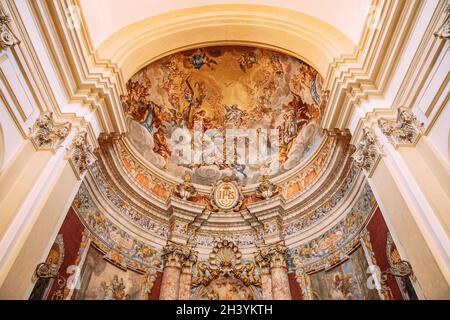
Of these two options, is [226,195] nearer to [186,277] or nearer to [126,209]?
[186,277]

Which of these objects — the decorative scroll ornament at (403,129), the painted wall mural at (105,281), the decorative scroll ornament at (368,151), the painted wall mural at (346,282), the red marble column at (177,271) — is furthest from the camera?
the red marble column at (177,271)

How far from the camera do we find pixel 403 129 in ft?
16.4

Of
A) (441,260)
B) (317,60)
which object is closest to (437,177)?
(441,260)

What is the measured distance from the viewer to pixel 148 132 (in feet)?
33.6

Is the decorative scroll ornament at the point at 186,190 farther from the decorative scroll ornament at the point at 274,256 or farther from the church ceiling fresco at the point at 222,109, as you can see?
the decorative scroll ornament at the point at 274,256

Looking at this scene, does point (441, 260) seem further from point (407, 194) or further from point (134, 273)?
point (134, 273)

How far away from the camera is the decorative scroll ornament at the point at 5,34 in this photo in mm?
4137

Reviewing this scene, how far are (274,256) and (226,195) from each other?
9.63 feet

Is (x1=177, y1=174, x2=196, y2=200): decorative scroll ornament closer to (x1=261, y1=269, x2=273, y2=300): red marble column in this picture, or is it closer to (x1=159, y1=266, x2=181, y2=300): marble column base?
(x1=159, y1=266, x2=181, y2=300): marble column base

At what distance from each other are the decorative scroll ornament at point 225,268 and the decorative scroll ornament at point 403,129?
547 cm

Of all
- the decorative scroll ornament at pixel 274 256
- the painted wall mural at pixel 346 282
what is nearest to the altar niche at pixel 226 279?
the decorative scroll ornament at pixel 274 256

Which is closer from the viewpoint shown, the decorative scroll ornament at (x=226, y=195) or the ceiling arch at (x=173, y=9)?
the ceiling arch at (x=173, y=9)

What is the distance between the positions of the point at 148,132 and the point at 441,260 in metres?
8.74

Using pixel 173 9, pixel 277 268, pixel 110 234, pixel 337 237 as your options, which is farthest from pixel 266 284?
pixel 173 9
